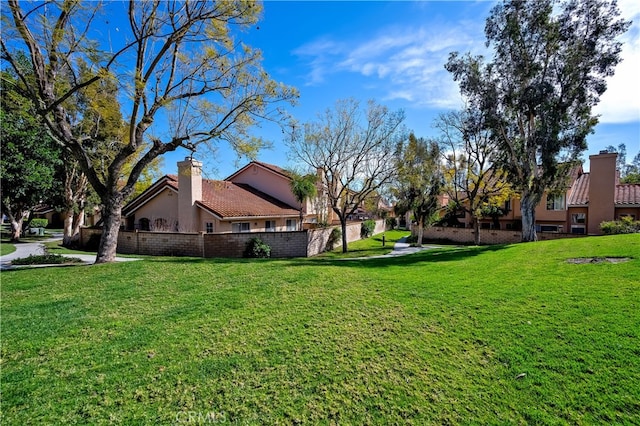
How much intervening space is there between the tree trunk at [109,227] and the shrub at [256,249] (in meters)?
6.83

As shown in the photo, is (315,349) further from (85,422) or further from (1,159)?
(1,159)

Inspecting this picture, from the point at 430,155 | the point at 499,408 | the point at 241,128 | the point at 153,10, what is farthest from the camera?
the point at 430,155

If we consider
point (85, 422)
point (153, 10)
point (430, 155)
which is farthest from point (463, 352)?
point (430, 155)

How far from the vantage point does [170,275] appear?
9.45 metres

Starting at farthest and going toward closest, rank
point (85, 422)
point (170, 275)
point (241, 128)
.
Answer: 1. point (241, 128)
2. point (170, 275)
3. point (85, 422)

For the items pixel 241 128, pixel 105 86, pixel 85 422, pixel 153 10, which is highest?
pixel 153 10

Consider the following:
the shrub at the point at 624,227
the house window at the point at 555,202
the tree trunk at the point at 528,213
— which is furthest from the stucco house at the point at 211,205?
the house window at the point at 555,202

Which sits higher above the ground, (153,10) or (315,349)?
(153,10)

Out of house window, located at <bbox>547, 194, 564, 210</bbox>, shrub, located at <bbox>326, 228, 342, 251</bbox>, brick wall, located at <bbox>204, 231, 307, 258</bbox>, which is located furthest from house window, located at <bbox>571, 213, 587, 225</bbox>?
brick wall, located at <bbox>204, 231, 307, 258</bbox>

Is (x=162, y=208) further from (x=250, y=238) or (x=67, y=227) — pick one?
(x=250, y=238)

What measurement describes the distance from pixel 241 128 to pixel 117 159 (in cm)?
522

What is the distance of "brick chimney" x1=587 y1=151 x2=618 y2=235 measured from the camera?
77.6 ft

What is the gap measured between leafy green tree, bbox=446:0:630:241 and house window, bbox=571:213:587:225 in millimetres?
12436

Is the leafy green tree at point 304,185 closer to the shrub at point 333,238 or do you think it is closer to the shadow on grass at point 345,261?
the shrub at point 333,238
